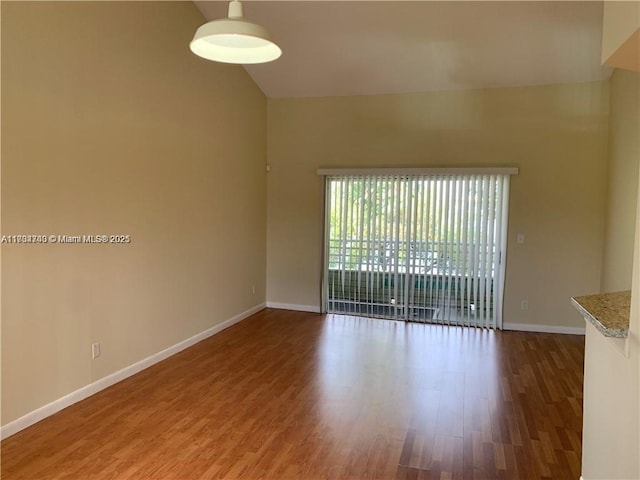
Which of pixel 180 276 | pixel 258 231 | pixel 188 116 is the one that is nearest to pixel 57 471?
pixel 180 276

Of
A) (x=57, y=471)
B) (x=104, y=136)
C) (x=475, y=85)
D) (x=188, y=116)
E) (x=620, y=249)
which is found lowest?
(x=57, y=471)

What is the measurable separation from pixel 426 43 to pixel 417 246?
7.98ft

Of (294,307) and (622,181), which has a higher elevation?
(622,181)

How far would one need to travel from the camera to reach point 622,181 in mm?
4629

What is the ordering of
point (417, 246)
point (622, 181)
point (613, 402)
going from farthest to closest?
point (417, 246), point (622, 181), point (613, 402)

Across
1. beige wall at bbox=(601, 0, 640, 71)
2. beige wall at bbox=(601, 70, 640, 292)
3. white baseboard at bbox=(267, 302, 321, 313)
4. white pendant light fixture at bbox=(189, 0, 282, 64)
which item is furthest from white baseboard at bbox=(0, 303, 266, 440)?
beige wall at bbox=(601, 70, 640, 292)

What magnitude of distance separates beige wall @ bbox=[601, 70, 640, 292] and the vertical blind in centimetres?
112

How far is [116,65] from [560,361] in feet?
15.9

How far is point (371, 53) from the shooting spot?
525 cm

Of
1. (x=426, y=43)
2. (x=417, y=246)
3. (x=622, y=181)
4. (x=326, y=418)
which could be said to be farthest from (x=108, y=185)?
(x=622, y=181)

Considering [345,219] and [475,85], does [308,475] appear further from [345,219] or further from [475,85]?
[475,85]

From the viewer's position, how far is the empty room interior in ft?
9.02

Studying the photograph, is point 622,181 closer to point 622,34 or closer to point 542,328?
point 542,328

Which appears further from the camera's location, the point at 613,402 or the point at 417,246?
the point at 417,246
